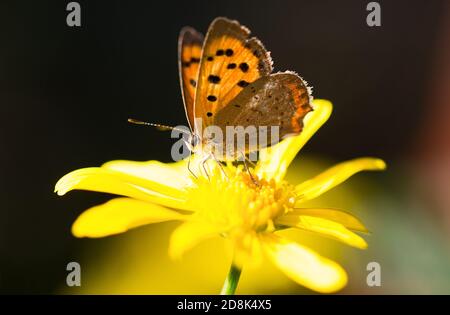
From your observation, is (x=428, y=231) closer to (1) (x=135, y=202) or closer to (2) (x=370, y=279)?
(2) (x=370, y=279)

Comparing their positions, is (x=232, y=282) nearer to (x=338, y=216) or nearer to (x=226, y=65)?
(x=338, y=216)

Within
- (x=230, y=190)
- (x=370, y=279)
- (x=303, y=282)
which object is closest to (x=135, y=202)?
(x=230, y=190)

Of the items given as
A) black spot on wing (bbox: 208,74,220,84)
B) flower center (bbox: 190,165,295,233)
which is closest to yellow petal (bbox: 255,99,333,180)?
flower center (bbox: 190,165,295,233)

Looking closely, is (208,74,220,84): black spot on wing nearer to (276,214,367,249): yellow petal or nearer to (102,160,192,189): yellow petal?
(102,160,192,189): yellow petal

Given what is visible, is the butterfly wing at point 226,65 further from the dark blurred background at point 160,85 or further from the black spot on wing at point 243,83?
the dark blurred background at point 160,85

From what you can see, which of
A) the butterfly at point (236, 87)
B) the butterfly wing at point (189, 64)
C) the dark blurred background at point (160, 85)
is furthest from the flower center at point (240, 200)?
the dark blurred background at point (160, 85)

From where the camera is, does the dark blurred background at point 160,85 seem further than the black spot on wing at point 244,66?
Yes
